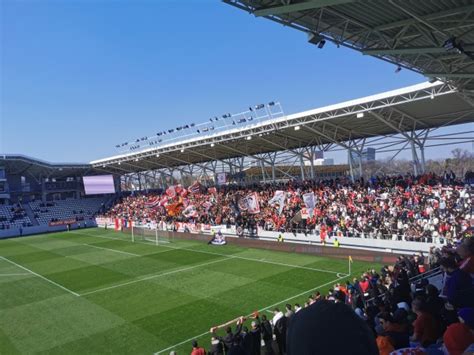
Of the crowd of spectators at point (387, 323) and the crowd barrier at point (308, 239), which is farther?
the crowd barrier at point (308, 239)

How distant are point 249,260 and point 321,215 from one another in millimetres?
7685

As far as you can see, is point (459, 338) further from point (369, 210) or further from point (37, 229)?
point (37, 229)

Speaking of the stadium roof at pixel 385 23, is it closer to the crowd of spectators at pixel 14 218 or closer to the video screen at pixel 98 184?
the crowd of spectators at pixel 14 218

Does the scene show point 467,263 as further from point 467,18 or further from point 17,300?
point 17,300

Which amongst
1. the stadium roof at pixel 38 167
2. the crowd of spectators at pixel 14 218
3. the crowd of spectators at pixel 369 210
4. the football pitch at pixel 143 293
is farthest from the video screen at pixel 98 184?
the football pitch at pixel 143 293

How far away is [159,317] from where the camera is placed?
15492 millimetres

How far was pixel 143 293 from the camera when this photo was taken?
1914cm

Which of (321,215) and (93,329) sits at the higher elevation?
(321,215)

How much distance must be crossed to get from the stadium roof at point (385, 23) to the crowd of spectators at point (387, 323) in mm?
5707

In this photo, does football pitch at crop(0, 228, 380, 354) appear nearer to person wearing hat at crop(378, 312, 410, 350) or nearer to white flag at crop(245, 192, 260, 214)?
white flag at crop(245, 192, 260, 214)

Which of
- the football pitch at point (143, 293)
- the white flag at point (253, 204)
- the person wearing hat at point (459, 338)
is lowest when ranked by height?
the football pitch at point (143, 293)

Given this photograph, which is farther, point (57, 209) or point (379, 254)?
point (57, 209)

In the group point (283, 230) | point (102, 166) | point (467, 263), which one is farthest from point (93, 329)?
point (102, 166)

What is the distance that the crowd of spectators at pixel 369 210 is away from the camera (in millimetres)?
22969
